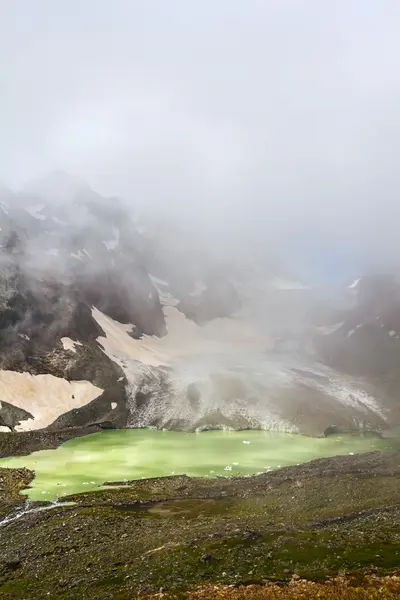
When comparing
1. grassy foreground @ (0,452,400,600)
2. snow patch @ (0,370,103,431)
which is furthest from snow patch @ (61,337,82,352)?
grassy foreground @ (0,452,400,600)

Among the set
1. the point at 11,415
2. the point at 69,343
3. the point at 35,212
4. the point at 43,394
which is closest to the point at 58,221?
the point at 35,212

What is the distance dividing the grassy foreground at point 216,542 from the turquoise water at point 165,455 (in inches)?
323

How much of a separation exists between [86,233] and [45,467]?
13456 centimetres

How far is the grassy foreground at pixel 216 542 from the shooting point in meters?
23.0

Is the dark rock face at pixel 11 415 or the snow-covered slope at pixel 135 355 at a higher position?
the snow-covered slope at pixel 135 355

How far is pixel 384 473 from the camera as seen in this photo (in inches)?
2084

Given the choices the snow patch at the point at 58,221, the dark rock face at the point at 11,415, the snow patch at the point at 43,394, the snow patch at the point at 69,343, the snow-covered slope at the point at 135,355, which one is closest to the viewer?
the dark rock face at the point at 11,415

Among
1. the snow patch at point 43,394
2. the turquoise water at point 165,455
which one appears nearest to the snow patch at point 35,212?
the snow patch at point 43,394

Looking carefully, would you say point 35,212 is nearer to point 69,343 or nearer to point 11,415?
point 69,343

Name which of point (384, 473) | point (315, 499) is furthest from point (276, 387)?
point (315, 499)

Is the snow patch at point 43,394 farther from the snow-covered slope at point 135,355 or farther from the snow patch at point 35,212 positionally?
the snow patch at point 35,212

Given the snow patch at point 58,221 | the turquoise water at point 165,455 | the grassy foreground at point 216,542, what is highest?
the snow patch at point 58,221

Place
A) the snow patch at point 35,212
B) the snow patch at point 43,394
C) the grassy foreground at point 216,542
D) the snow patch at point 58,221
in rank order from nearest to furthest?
the grassy foreground at point 216,542 → the snow patch at point 43,394 → the snow patch at point 35,212 → the snow patch at point 58,221

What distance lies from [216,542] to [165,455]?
1775 inches
